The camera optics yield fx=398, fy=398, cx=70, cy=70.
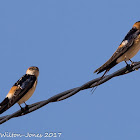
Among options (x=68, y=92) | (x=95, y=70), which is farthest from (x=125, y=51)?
(x=68, y=92)

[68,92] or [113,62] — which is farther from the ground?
[113,62]

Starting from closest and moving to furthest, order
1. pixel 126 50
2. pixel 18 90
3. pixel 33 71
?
pixel 126 50
pixel 18 90
pixel 33 71

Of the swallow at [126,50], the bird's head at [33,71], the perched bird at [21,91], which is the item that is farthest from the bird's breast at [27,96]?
the swallow at [126,50]

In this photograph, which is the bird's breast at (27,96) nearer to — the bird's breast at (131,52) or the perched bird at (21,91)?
the perched bird at (21,91)

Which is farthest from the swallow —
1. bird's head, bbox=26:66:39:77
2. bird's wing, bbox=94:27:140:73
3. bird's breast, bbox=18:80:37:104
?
bird's head, bbox=26:66:39:77

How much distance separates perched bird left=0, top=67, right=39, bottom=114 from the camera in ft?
18.6

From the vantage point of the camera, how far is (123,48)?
5551 millimetres

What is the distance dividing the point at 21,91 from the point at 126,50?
168 cm

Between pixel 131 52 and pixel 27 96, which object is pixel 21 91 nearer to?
pixel 27 96

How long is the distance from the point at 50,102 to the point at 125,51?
5.82 ft

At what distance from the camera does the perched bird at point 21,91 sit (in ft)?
18.6

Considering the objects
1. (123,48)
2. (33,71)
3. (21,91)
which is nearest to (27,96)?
(21,91)

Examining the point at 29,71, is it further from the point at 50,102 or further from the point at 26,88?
the point at 50,102

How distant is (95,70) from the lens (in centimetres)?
494
